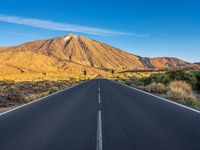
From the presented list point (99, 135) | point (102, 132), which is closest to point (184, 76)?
point (102, 132)

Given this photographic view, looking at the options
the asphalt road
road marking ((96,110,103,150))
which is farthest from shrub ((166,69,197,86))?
road marking ((96,110,103,150))

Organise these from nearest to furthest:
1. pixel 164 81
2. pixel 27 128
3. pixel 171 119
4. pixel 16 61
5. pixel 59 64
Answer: pixel 27 128
pixel 171 119
pixel 164 81
pixel 16 61
pixel 59 64

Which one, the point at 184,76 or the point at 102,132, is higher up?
the point at 184,76

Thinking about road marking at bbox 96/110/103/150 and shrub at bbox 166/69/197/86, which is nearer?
road marking at bbox 96/110/103/150

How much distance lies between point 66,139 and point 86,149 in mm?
1020

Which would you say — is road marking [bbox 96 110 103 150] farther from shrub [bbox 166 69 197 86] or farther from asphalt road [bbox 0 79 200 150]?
shrub [bbox 166 69 197 86]

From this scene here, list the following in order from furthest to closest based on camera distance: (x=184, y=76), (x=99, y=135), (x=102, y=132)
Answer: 1. (x=184, y=76)
2. (x=102, y=132)
3. (x=99, y=135)

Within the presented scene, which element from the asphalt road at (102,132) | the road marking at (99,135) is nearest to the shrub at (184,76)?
the asphalt road at (102,132)

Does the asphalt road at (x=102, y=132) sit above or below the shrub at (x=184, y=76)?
below

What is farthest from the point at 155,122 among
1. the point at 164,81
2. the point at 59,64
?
the point at 59,64

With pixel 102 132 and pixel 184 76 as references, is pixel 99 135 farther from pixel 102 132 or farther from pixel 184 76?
pixel 184 76

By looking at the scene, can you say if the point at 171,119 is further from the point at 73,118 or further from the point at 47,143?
the point at 47,143

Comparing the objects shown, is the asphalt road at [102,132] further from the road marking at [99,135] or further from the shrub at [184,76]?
the shrub at [184,76]

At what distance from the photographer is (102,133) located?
679cm
